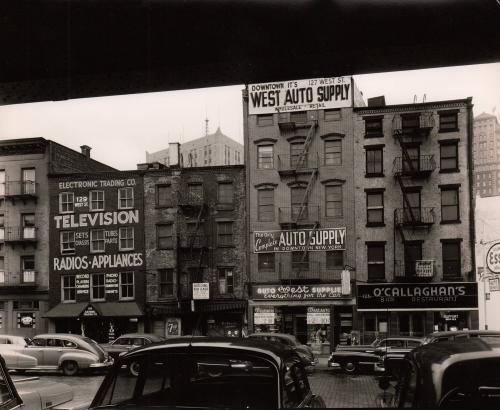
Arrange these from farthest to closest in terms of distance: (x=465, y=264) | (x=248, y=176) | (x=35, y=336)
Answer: (x=248, y=176) → (x=35, y=336) → (x=465, y=264)

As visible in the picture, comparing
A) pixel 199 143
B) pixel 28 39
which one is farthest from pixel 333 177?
pixel 28 39

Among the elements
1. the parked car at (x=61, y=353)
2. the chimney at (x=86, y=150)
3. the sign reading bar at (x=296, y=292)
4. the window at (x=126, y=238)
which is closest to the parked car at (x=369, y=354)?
the sign reading bar at (x=296, y=292)

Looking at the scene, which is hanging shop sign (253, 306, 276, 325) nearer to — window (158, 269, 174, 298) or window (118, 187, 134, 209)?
window (158, 269, 174, 298)

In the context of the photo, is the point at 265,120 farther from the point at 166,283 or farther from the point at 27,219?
the point at 27,219

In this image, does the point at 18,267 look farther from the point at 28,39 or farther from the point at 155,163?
the point at 28,39

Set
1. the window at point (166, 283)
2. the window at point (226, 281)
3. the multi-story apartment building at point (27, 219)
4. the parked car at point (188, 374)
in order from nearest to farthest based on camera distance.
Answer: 1. the parked car at point (188, 374)
2. the multi-story apartment building at point (27, 219)
3. the window at point (226, 281)
4. the window at point (166, 283)

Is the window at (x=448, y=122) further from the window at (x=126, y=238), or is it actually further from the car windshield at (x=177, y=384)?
the car windshield at (x=177, y=384)
